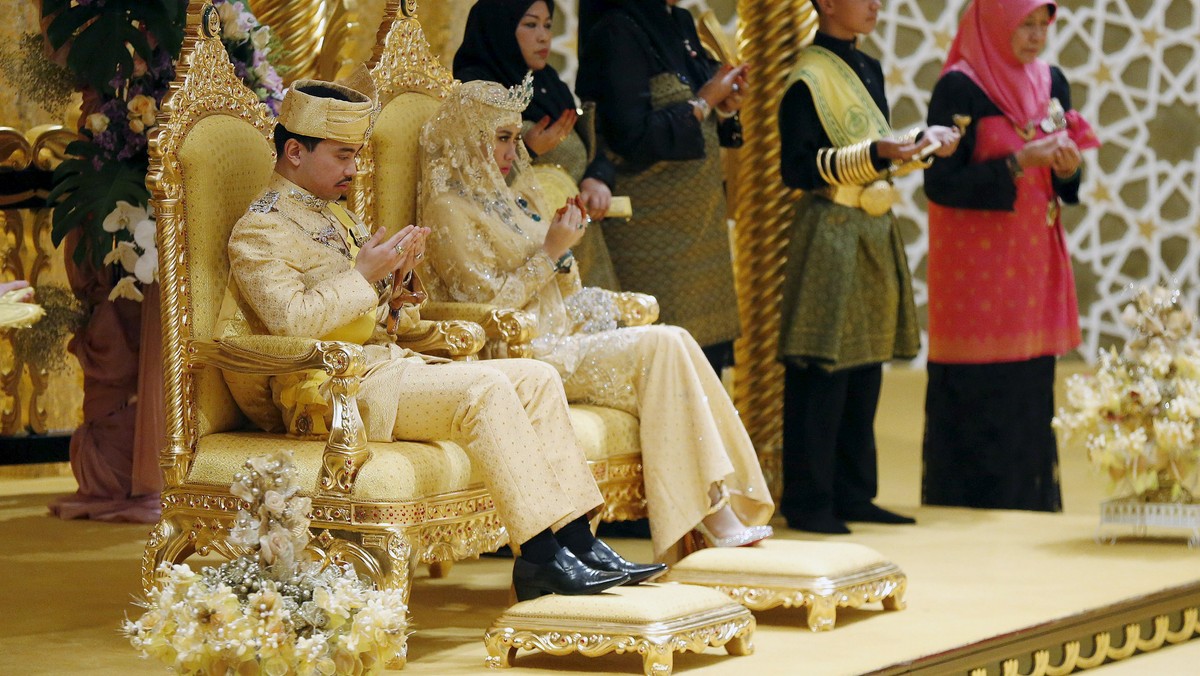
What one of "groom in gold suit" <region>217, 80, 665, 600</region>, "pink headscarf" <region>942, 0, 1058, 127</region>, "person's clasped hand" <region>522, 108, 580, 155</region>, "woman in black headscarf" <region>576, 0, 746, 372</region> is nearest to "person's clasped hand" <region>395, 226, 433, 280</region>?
"groom in gold suit" <region>217, 80, 665, 600</region>

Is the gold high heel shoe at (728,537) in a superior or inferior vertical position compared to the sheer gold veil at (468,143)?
inferior

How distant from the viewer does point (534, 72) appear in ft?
17.1

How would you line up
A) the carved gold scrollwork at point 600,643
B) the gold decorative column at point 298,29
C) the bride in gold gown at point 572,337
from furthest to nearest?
1. the gold decorative column at point 298,29
2. the bride in gold gown at point 572,337
3. the carved gold scrollwork at point 600,643

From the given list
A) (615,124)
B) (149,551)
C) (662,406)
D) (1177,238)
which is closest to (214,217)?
(149,551)

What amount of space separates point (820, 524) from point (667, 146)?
130 cm

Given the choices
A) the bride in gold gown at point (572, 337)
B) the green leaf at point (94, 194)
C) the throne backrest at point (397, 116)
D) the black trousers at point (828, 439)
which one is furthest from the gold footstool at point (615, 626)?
the green leaf at point (94, 194)

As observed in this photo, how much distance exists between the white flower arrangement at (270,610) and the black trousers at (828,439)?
2602mm

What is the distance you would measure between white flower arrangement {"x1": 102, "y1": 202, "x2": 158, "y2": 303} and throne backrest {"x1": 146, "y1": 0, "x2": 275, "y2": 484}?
1184 millimetres

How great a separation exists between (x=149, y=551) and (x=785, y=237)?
9.97ft

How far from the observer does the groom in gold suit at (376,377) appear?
3.75 meters

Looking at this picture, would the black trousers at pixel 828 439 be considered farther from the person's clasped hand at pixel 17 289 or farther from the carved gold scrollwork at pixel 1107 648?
the person's clasped hand at pixel 17 289

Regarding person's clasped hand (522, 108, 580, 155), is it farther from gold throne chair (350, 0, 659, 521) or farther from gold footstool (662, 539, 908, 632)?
gold footstool (662, 539, 908, 632)

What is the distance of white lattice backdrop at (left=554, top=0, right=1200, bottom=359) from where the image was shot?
9891 millimetres

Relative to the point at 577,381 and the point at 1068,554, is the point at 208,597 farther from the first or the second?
the point at 1068,554
